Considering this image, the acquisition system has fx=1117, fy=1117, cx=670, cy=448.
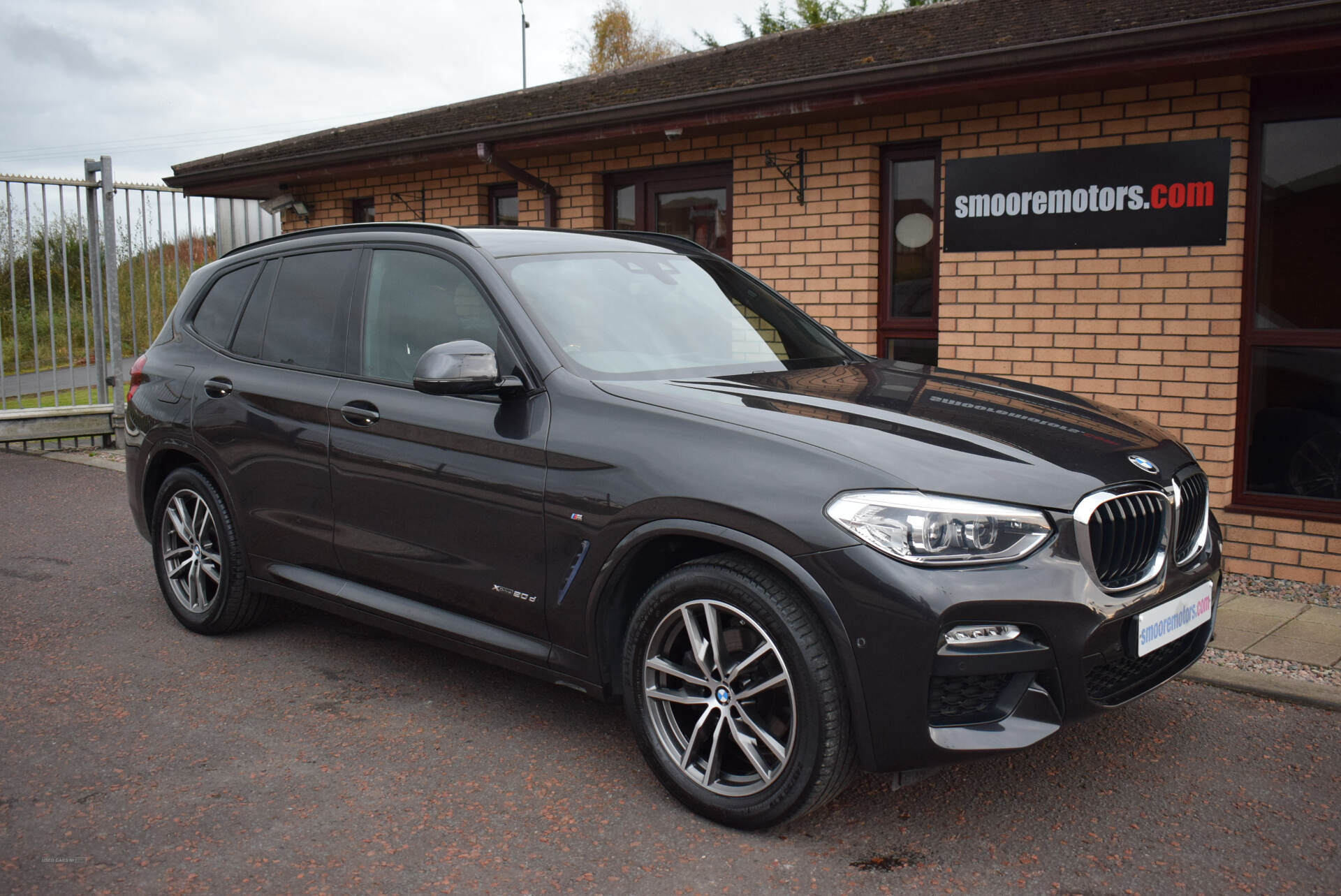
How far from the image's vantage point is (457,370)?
139 inches

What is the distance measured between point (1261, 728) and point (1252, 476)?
265cm

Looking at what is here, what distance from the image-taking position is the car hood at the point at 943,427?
2.99 meters

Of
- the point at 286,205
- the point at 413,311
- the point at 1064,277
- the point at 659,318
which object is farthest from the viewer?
the point at 286,205

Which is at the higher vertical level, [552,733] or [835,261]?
[835,261]

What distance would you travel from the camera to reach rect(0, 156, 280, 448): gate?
11.4m

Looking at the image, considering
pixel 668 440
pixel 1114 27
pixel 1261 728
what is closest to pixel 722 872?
pixel 668 440

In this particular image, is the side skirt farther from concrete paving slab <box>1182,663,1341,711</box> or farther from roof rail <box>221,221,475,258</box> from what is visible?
concrete paving slab <box>1182,663,1341,711</box>

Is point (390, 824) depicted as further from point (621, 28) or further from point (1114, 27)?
point (621, 28)

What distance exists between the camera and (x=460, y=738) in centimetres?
393

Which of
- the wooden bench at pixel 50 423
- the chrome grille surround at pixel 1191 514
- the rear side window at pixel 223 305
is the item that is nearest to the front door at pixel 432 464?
the rear side window at pixel 223 305

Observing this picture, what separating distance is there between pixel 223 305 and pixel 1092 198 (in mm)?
4765

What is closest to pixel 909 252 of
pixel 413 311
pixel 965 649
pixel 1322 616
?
pixel 1322 616

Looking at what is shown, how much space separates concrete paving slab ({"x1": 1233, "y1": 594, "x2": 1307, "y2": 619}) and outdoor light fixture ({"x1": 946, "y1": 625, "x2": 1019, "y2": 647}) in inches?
123

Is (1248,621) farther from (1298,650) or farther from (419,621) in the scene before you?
(419,621)
